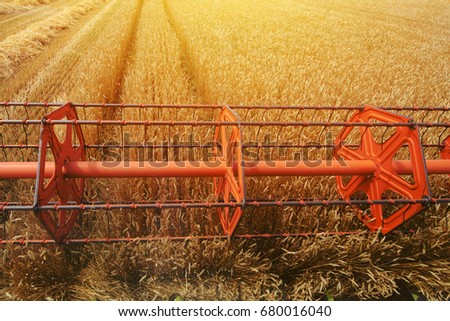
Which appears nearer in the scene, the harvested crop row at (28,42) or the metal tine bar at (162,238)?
the metal tine bar at (162,238)

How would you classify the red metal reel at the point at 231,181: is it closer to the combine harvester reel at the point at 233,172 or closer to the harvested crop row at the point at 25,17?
the combine harvester reel at the point at 233,172

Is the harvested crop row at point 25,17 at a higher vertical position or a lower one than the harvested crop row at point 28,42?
higher

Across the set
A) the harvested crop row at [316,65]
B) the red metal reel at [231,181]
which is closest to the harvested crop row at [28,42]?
the harvested crop row at [316,65]

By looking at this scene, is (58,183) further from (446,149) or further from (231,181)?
(446,149)

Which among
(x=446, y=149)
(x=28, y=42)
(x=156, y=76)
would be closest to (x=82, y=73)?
(x=156, y=76)

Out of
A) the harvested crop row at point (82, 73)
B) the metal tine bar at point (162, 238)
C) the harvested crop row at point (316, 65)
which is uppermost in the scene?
the harvested crop row at point (316, 65)

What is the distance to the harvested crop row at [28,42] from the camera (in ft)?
19.2

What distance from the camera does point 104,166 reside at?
6.39 ft

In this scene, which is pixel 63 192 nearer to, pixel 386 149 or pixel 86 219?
pixel 86 219

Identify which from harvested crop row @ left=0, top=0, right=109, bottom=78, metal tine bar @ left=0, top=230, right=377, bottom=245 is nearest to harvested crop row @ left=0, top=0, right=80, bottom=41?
harvested crop row @ left=0, top=0, right=109, bottom=78

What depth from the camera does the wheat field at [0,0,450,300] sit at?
6.49 feet

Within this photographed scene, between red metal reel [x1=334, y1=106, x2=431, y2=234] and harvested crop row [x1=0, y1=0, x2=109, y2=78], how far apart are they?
5.96m

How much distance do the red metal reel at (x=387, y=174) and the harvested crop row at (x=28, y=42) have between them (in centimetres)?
596
